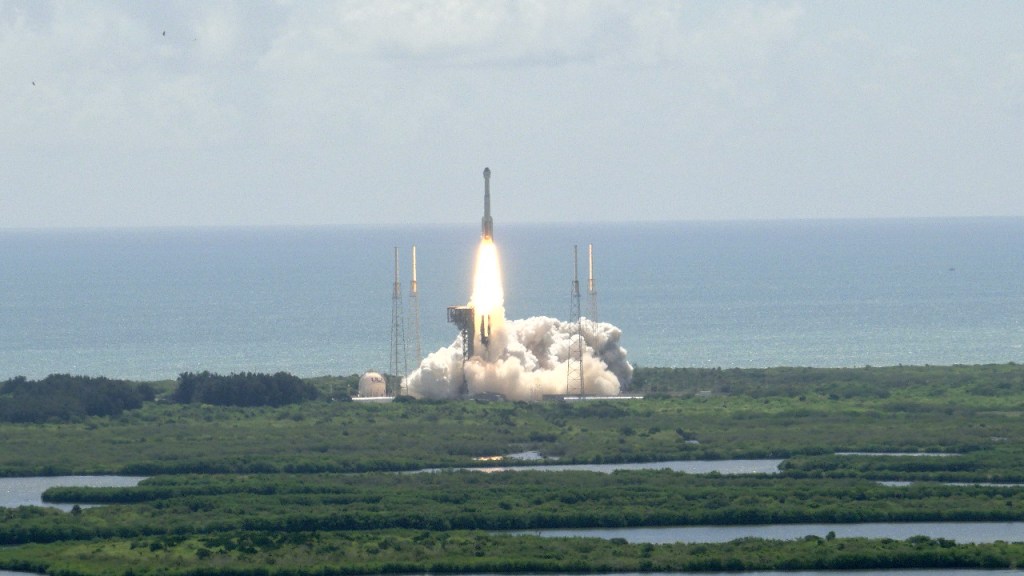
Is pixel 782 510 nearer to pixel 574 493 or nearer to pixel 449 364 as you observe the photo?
pixel 574 493

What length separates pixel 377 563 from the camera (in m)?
77.6

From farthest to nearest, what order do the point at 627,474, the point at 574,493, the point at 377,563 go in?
the point at 627,474
the point at 574,493
the point at 377,563

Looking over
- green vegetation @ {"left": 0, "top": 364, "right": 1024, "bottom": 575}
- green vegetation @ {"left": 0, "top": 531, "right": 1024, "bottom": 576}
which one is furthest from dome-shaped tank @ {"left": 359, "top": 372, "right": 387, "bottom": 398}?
green vegetation @ {"left": 0, "top": 531, "right": 1024, "bottom": 576}

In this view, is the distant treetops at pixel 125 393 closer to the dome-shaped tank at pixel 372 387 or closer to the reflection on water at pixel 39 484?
the dome-shaped tank at pixel 372 387

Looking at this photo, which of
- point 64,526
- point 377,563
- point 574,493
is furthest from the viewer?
point 574,493

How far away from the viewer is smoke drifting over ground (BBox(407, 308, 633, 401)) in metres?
122

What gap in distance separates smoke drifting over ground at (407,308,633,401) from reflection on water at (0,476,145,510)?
27809 mm

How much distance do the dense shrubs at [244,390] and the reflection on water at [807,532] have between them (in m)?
39.8

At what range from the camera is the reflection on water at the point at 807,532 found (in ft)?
271

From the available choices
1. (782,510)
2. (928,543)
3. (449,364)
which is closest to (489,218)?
(449,364)

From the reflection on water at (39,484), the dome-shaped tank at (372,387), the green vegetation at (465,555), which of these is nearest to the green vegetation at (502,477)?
the green vegetation at (465,555)

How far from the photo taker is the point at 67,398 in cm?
11856

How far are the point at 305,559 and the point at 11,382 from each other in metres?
51.6

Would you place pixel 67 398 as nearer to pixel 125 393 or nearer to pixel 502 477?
pixel 125 393
